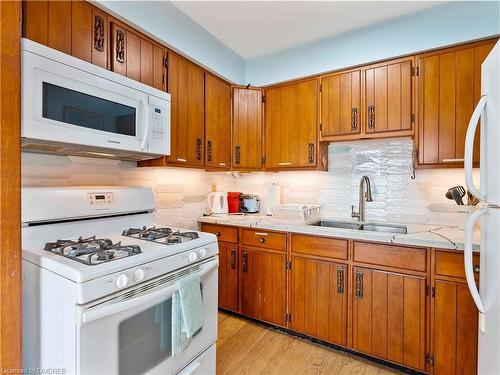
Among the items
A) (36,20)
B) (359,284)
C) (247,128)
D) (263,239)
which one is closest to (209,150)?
(247,128)

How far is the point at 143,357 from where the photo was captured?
119 centimetres

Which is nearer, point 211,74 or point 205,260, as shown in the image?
point 205,260

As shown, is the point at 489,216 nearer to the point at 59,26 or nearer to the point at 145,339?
the point at 145,339

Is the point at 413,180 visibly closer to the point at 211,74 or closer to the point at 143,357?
the point at 211,74

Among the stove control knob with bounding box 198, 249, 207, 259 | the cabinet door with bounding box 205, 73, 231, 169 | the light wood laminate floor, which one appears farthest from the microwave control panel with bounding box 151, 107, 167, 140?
the light wood laminate floor

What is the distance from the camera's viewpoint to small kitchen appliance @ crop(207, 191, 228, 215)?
107 inches

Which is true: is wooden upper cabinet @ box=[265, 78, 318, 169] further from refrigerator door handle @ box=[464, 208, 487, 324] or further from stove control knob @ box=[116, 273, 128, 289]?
stove control knob @ box=[116, 273, 128, 289]

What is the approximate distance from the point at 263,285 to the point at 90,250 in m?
1.48

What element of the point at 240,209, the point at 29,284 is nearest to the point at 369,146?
the point at 240,209

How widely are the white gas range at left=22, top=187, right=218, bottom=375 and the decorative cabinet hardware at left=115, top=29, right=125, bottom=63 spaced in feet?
2.65

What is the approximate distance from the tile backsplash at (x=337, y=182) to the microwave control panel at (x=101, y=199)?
21 cm

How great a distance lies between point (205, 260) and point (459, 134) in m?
1.89

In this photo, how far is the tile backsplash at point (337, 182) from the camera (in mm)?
1883

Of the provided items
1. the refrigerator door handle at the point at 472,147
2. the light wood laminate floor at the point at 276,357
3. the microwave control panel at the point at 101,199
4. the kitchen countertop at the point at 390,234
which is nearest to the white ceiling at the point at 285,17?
the refrigerator door handle at the point at 472,147
